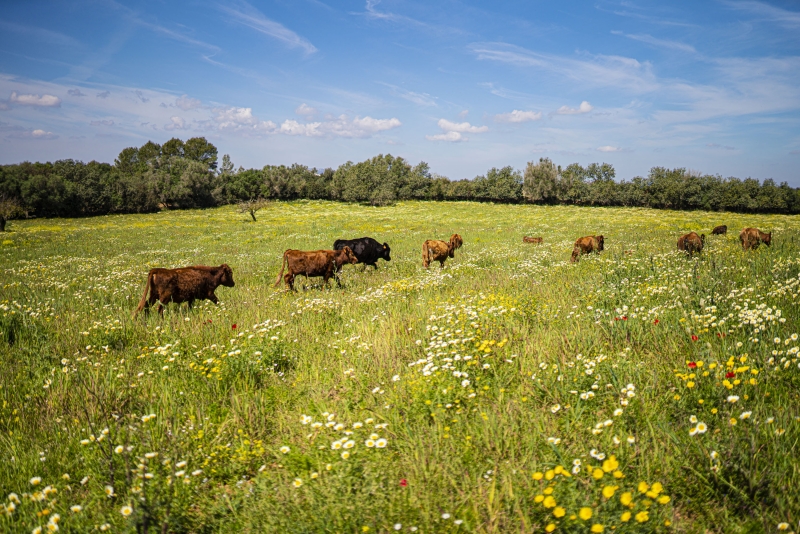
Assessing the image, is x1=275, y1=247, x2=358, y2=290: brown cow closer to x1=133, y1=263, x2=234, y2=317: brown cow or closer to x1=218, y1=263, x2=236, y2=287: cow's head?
x1=218, y1=263, x2=236, y2=287: cow's head


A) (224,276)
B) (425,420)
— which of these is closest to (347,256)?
(224,276)

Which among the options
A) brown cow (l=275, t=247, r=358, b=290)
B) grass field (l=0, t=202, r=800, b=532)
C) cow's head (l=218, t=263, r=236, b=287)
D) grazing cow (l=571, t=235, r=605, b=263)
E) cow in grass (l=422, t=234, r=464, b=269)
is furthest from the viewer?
grazing cow (l=571, t=235, r=605, b=263)

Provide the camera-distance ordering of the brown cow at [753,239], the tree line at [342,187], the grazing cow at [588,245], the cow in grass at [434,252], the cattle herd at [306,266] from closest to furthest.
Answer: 1. the cattle herd at [306,266]
2. the brown cow at [753,239]
3. the cow in grass at [434,252]
4. the grazing cow at [588,245]
5. the tree line at [342,187]

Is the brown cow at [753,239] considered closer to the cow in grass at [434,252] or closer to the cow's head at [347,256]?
the cow in grass at [434,252]

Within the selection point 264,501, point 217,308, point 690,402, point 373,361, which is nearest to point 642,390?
point 690,402

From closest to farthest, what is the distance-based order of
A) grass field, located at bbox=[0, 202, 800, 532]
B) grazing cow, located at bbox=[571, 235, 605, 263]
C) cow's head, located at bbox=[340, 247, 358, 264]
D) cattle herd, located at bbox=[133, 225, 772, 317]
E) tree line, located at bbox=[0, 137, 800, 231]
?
grass field, located at bbox=[0, 202, 800, 532] → cattle herd, located at bbox=[133, 225, 772, 317] → cow's head, located at bbox=[340, 247, 358, 264] → grazing cow, located at bbox=[571, 235, 605, 263] → tree line, located at bbox=[0, 137, 800, 231]

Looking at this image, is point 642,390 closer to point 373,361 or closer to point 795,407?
point 795,407

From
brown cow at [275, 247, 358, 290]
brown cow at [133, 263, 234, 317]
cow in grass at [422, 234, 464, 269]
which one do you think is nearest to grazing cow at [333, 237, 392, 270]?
cow in grass at [422, 234, 464, 269]

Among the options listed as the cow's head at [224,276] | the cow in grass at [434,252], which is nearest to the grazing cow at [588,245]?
the cow in grass at [434,252]

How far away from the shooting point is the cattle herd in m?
8.68

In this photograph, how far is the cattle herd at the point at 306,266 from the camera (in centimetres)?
868

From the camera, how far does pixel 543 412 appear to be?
3.75 m

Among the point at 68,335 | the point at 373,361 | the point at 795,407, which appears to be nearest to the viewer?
the point at 795,407

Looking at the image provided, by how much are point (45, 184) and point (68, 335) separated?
259 ft
